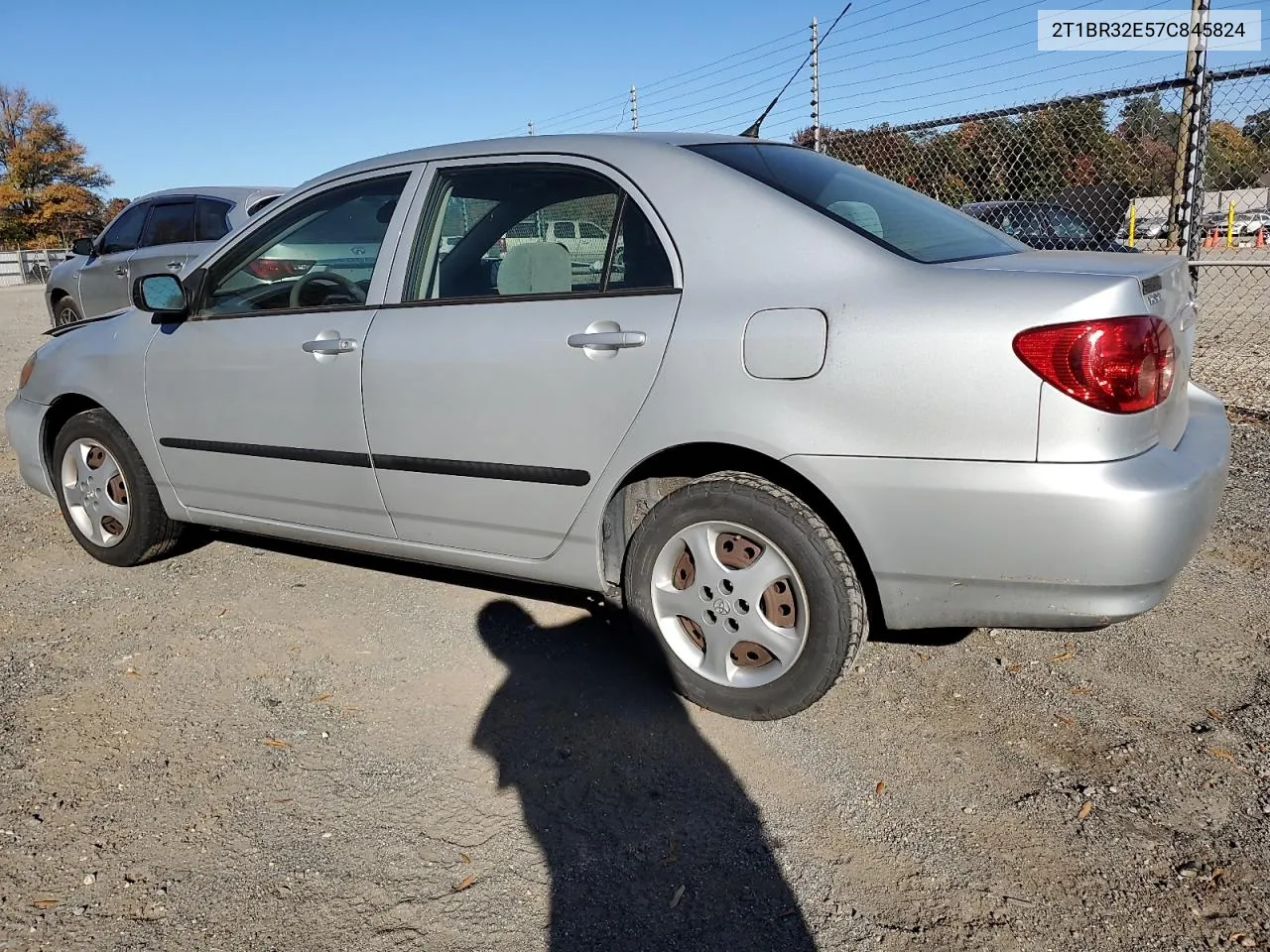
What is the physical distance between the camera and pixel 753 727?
117 inches

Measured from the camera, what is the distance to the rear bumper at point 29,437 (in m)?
4.50

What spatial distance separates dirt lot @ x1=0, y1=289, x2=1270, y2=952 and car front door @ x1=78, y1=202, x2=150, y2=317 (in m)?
7.54

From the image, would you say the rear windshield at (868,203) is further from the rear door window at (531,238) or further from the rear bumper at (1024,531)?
the rear bumper at (1024,531)

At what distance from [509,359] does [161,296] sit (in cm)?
168

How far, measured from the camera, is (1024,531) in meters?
2.48

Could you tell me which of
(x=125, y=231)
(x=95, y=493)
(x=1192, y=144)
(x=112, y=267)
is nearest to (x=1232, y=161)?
(x=1192, y=144)

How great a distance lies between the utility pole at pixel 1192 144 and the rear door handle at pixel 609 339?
4.43 meters

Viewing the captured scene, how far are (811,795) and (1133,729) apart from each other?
100cm

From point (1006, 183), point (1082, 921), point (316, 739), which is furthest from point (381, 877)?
point (1006, 183)

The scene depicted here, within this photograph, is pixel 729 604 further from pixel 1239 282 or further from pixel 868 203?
pixel 1239 282

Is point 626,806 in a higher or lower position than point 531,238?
lower

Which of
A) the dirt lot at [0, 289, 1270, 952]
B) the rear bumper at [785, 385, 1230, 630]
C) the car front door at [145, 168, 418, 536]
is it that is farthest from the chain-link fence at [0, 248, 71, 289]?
A: the rear bumper at [785, 385, 1230, 630]

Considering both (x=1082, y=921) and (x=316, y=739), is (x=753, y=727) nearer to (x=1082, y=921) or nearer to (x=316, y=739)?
(x=1082, y=921)

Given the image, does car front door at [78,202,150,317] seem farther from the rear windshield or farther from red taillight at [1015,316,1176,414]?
red taillight at [1015,316,1176,414]
